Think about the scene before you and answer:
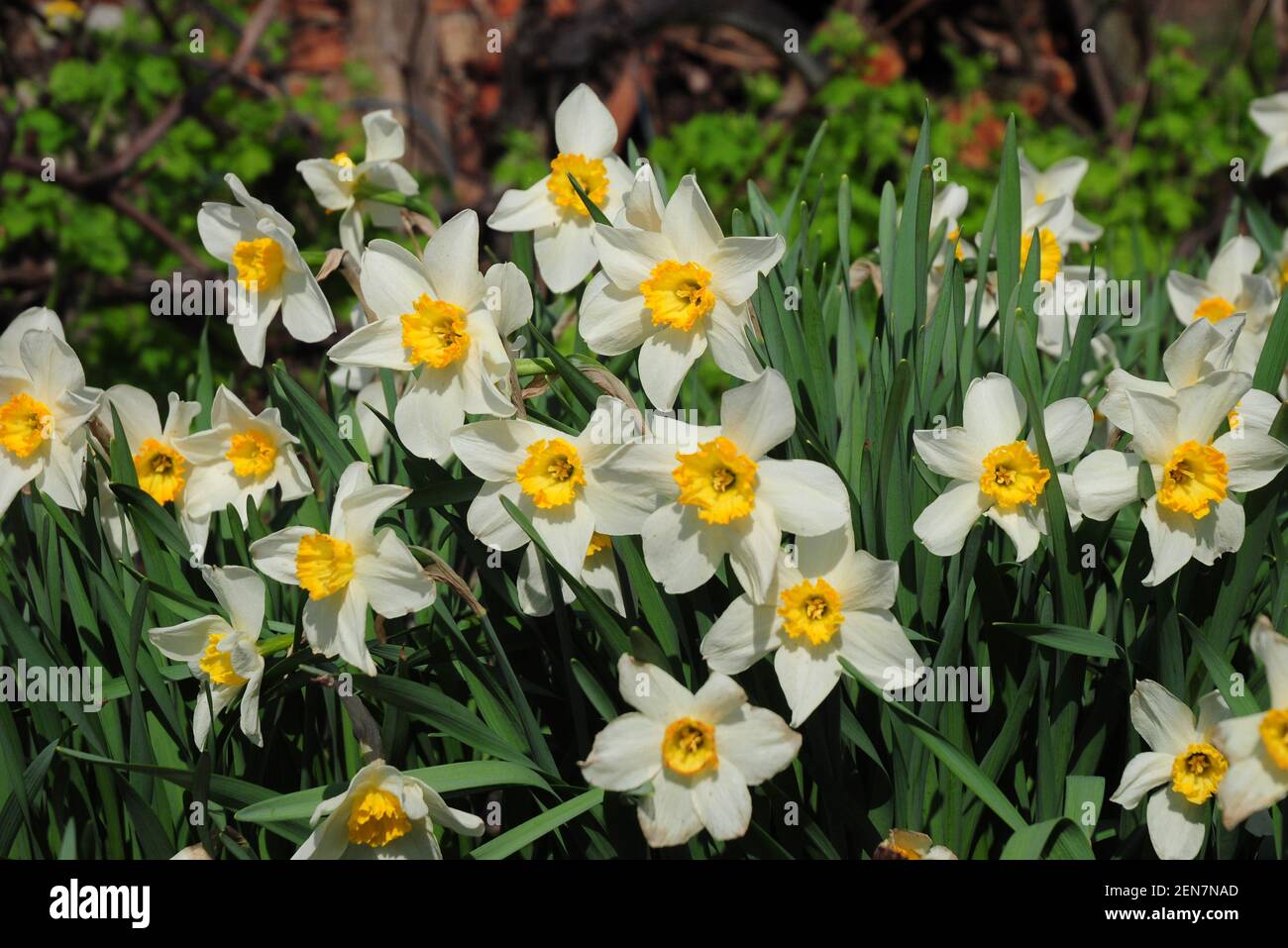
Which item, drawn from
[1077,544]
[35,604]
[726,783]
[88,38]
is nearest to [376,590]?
[726,783]

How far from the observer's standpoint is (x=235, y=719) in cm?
141

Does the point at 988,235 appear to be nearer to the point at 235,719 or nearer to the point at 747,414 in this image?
the point at 747,414

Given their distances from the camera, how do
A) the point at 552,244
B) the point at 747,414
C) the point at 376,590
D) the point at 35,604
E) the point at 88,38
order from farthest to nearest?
1. the point at 88,38
2. the point at 552,244
3. the point at 35,604
4. the point at 376,590
5. the point at 747,414

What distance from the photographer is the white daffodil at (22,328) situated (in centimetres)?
155

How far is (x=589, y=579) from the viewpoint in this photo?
1.33 metres

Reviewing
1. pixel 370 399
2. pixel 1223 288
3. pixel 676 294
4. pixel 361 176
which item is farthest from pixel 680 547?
pixel 1223 288

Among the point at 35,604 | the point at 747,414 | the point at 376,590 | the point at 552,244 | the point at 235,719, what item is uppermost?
the point at 552,244

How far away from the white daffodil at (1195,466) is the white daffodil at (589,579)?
0.54m

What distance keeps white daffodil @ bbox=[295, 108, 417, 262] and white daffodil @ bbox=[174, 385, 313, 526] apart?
0.96ft

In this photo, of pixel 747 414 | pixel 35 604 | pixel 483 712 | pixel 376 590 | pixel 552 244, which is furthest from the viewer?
pixel 552 244

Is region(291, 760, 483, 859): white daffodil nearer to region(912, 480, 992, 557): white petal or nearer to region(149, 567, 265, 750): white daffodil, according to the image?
region(149, 567, 265, 750): white daffodil

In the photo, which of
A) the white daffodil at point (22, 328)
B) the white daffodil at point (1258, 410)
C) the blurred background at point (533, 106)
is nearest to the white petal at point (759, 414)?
the white daffodil at point (1258, 410)

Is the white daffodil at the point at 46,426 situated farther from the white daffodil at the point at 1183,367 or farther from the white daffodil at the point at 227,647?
the white daffodil at the point at 1183,367
